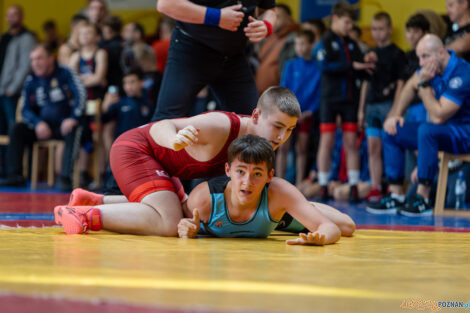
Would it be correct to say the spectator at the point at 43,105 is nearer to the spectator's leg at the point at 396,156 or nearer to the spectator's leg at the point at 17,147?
the spectator's leg at the point at 17,147

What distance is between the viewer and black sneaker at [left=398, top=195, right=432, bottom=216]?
5312 millimetres

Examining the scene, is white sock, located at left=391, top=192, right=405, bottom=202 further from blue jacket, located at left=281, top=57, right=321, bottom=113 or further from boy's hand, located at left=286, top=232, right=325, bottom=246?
boy's hand, located at left=286, top=232, right=325, bottom=246

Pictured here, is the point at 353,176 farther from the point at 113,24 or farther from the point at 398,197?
the point at 113,24

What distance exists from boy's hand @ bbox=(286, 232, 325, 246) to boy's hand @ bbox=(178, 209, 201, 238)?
0.45 m

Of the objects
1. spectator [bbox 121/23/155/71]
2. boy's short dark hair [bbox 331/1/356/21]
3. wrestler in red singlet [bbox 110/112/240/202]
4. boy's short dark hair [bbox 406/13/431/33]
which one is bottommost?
wrestler in red singlet [bbox 110/112/240/202]

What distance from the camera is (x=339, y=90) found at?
6664 mm

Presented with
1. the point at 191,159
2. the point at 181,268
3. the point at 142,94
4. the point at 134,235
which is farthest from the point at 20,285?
the point at 142,94

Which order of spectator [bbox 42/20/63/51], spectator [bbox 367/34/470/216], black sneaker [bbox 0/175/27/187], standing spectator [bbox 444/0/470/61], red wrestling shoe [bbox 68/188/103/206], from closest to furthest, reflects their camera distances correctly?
red wrestling shoe [bbox 68/188/103/206] → spectator [bbox 367/34/470/216] → standing spectator [bbox 444/0/470/61] → black sneaker [bbox 0/175/27/187] → spectator [bbox 42/20/63/51]

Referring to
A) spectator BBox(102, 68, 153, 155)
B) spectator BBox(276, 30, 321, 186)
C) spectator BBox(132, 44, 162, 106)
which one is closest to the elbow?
spectator BBox(276, 30, 321, 186)

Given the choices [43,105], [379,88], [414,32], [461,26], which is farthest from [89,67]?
[461,26]

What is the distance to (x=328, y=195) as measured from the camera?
682 cm

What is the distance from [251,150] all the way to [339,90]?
12.6 feet

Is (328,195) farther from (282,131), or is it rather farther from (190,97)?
(282,131)

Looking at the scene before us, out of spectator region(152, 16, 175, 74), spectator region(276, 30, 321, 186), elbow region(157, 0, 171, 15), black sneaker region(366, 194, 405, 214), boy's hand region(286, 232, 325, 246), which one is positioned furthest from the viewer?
Answer: spectator region(152, 16, 175, 74)
